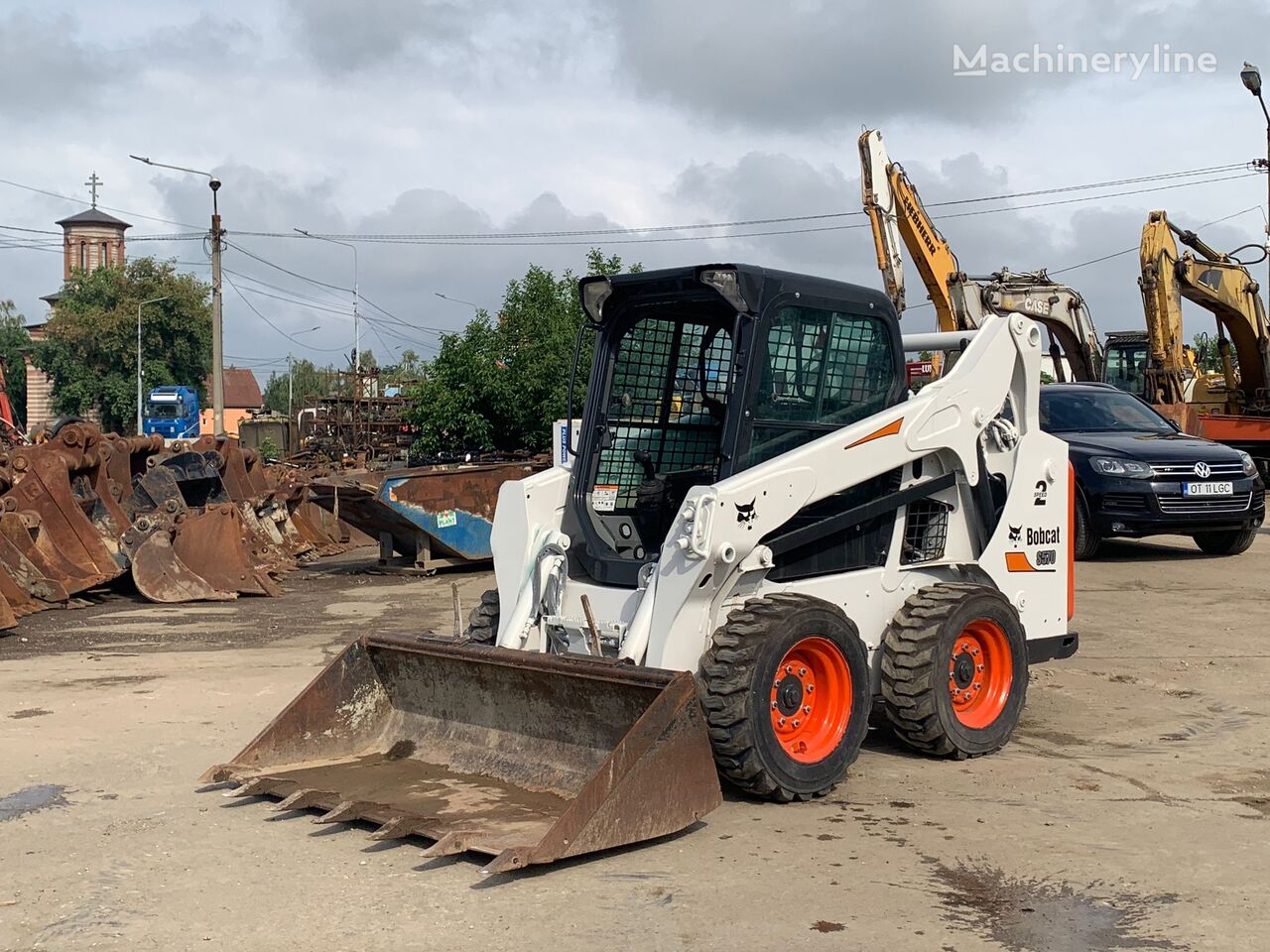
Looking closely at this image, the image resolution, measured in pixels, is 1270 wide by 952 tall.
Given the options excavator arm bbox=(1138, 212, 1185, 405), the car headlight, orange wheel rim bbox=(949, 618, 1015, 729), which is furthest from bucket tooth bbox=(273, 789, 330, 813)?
excavator arm bbox=(1138, 212, 1185, 405)

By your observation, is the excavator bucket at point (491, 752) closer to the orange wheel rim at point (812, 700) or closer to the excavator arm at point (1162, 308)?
the orange wheel rim at point (812, 700)

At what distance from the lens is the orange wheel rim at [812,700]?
5918 mm

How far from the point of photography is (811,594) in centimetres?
637

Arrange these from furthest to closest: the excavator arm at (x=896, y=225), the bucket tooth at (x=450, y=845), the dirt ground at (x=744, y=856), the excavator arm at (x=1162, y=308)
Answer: the excavator arm at (x=896, y=225), the excavator arm at (x=1162, y=308), the bucket tooth at (x=450, y=845), the dirt ground at (x=744, y=856)

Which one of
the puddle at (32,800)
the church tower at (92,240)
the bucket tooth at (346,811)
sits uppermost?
the church tower at (92,240)

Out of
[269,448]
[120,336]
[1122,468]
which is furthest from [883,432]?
[120,336]

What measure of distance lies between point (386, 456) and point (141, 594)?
25.6 metres

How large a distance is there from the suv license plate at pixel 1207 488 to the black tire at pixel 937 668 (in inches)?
286

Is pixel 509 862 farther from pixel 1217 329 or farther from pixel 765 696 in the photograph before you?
pixel 1217 329

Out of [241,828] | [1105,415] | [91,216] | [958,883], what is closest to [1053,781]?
[958,883]

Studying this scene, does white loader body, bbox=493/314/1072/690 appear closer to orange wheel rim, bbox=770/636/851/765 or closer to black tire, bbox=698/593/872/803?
black tire, bbox=698/593/872/803

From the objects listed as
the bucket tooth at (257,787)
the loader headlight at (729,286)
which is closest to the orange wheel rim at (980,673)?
the loader headlight at (729,286)

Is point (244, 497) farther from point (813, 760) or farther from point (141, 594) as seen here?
point (813, 760)

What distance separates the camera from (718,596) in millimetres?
6023
